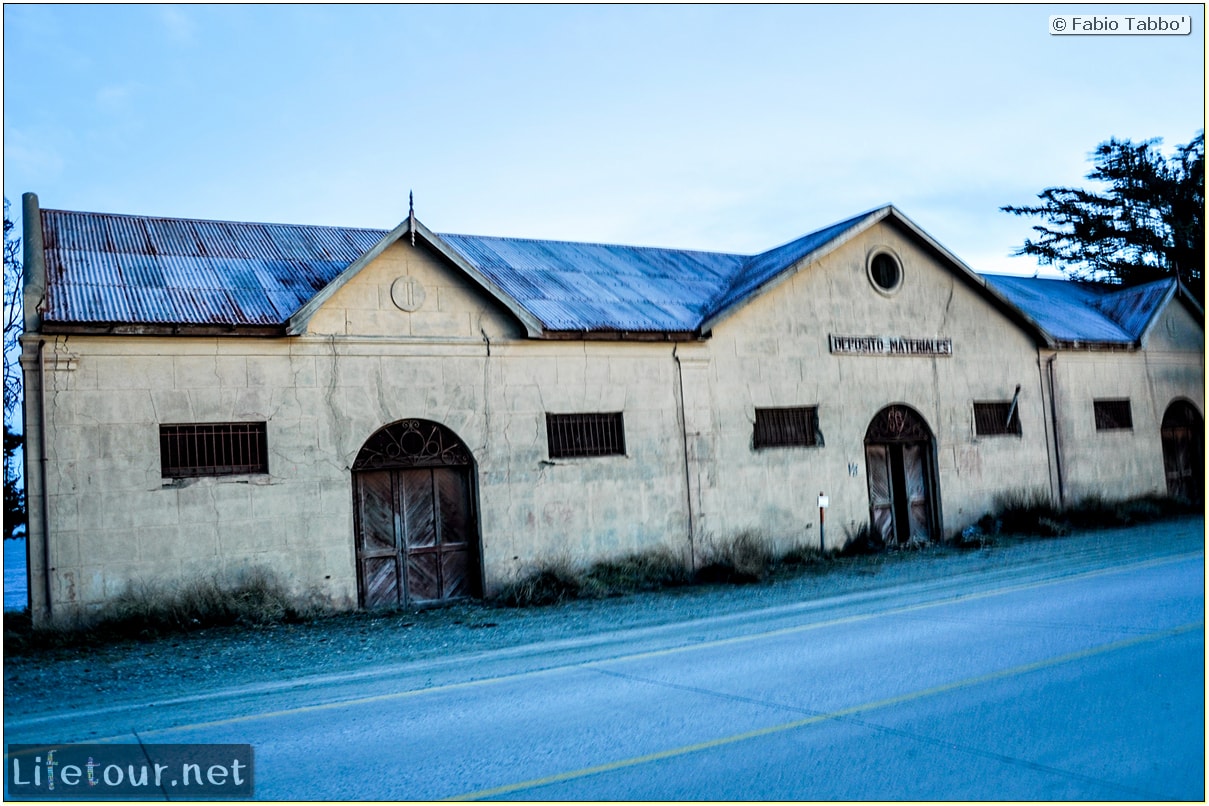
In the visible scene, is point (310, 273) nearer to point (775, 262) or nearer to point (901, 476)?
point (775, 262)

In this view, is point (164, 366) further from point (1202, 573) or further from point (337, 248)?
point (1202, 573)

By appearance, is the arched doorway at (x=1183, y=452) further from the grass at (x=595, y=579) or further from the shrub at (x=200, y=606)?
the shrub at (x=200, y=606)

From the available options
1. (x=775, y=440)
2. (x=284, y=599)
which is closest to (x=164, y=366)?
(x=284, y=599)

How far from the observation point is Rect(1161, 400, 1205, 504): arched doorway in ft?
80.1

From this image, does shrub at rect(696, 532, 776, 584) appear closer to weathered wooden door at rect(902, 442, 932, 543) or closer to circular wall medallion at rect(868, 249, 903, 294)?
weathered wooden door at rect(902, 442, 932, 543)

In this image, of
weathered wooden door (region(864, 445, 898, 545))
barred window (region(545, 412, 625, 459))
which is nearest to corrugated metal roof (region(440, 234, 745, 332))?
barred window (region(545, 412, 625, 459))

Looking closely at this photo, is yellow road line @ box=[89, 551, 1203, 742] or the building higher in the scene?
the building

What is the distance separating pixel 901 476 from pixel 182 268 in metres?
13.4

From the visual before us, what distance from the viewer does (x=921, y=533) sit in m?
19.5

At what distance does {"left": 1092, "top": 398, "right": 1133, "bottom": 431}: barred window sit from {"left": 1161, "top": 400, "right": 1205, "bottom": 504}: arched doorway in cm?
169

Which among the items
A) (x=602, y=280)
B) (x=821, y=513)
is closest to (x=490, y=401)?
(x=602, y=280)

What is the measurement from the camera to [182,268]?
14.6 metres

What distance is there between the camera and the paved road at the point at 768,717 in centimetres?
537

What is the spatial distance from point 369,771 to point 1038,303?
23.0m
